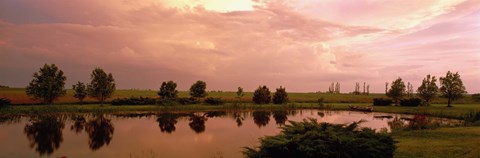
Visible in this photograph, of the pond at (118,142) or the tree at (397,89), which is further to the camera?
Answer: the tree at (397,89)

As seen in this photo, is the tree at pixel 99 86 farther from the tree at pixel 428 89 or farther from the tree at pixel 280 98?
the tree at pixel 428 89

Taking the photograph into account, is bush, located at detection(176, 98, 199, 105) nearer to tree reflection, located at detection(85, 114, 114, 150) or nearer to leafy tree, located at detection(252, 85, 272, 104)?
leafy tree, located at detection(252, 85, 272, 104)

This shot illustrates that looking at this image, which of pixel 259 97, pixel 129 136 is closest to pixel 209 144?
pixel 129 136

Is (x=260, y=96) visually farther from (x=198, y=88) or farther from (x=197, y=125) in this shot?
(x=197, y=125)

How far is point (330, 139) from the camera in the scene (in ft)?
36.2

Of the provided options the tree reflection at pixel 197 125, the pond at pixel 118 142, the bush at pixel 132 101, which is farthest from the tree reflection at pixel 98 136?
the bush at pixel 132 101

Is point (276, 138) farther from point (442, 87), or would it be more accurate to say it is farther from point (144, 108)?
point (442, 87)

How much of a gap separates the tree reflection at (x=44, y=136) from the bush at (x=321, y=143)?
19.4 meters

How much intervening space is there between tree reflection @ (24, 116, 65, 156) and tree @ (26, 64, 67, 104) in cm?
2625

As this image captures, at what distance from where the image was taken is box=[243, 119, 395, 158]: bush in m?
10.8

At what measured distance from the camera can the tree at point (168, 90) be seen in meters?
83.4

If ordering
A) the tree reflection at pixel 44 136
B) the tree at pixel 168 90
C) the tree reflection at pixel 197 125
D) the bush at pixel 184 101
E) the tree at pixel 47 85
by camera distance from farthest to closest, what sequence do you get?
1. the tree at pixel 168 90
2. the bush at pixel 184 101
3. the tree at pixel 47 85
4. the tree reflection at pixel 197 125
5. the tree reflection at pixel 44 136

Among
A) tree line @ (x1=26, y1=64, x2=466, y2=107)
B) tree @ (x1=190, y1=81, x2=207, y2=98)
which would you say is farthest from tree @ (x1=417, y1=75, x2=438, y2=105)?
tree @ (x1=190, y1=81, x2=207, y2=98)

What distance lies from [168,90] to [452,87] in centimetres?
6643
